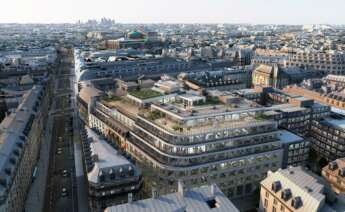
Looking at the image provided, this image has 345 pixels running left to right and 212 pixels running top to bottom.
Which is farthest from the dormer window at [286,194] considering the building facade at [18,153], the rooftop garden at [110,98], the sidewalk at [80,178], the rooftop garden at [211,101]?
the rooftop garden at [110,98]

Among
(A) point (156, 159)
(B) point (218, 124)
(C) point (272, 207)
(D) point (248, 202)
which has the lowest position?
(D) point (248, 202)

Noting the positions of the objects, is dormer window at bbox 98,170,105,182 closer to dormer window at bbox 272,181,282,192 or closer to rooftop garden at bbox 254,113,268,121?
dormer window at bbox 272,181,282,192

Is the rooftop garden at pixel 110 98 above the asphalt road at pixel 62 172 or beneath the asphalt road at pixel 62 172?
above

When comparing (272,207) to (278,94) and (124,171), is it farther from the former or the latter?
(278,94)

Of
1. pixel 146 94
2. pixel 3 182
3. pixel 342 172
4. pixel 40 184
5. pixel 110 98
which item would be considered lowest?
pixel 40 184

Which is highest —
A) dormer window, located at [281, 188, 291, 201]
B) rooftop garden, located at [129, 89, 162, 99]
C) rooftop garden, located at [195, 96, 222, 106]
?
rooftop garden, located at [129, 89, 162, 99]

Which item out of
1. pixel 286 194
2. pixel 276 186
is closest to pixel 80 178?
pixel 276 186

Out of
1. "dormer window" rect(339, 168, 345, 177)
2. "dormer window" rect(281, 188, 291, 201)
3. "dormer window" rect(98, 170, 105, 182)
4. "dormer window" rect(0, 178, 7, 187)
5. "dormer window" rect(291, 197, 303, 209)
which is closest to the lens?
"dormer window" rect(291, 197, 303, 209)

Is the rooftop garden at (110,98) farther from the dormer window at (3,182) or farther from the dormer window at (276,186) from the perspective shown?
the dormer window at (276,186)

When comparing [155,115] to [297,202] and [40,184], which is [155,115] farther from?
[297,202]

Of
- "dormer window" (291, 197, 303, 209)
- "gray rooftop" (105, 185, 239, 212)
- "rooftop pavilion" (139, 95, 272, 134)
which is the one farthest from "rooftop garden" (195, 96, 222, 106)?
"dormer window" (291, 197, 303, 209)

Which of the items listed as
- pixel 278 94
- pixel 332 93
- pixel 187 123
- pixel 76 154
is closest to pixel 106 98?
pixel 76 154
